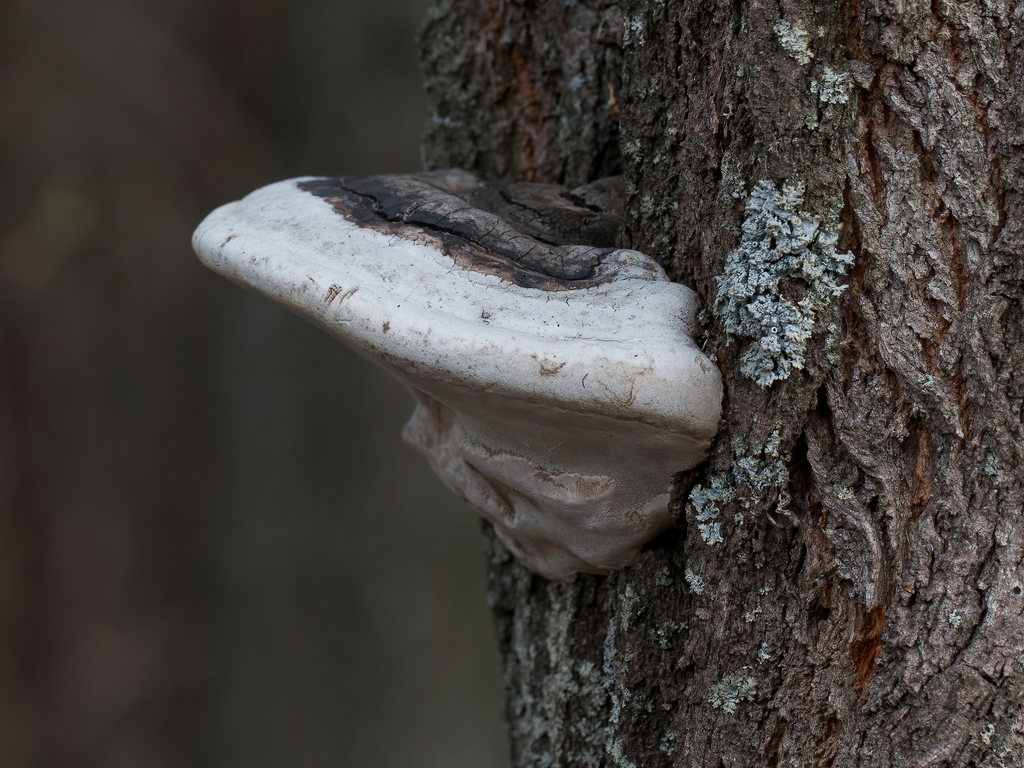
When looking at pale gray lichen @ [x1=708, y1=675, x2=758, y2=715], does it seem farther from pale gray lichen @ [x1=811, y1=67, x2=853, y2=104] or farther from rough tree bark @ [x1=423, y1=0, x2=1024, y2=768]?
pale gray lichen @ [x1=811, y1=67, x2=853, y2=104]

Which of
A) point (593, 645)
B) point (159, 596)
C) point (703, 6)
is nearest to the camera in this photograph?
point (703, 6)

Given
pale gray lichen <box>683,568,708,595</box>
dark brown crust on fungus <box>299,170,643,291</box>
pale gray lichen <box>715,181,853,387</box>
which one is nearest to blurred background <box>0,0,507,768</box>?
dark brown crust on fungus <box>299,170,643,291</box>

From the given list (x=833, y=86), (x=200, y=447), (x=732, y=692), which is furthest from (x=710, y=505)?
(x=200, y=447)

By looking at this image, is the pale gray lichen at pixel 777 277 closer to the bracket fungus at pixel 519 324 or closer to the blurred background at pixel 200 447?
the bracket fungus at pixel 519 324

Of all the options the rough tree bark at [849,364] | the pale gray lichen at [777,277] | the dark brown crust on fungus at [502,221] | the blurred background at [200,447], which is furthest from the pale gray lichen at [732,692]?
the blurred background at [200,447]

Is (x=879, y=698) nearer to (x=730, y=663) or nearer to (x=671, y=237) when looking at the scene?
(x=730, y=663)

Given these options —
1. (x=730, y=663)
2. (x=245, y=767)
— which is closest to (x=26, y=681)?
(x=245, y=767)

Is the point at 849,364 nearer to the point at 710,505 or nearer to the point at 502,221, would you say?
the point at 710,505
